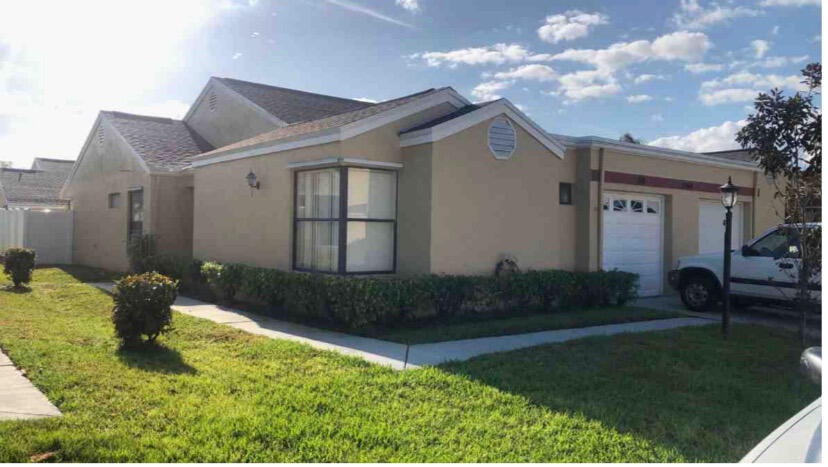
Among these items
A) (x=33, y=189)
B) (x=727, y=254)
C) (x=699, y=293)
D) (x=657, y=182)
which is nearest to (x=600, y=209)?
(x=657, y=182)

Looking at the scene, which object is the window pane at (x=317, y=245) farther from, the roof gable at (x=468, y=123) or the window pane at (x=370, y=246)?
the roof gable at (x=468, y=123)

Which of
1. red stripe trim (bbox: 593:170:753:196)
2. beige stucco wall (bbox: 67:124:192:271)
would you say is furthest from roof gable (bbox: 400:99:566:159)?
beige stucco wall (bbox: 67:124:192:271)

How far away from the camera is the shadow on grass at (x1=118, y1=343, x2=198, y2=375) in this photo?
670 cm

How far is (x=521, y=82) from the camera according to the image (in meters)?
12.5

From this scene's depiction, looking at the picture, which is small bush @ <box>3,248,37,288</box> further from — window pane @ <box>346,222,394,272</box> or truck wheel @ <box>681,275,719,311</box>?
truck wheel @ <box>681,275,719,311</box>

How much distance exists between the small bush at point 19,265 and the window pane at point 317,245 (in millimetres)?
7216

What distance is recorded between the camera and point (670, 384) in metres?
6.55

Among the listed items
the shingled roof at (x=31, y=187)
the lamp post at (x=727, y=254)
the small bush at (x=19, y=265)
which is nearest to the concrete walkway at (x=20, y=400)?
the lamp post at (x=727, y=254)

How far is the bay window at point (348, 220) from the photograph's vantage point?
33.9 feet

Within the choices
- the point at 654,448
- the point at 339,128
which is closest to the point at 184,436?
the point at 654,448

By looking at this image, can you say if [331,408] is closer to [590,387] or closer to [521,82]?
[590,387]

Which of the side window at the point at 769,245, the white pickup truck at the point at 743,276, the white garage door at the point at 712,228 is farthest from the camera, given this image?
the white garage door at the point at 712,228

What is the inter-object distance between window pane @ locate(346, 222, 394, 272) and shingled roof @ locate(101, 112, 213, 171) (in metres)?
8.33

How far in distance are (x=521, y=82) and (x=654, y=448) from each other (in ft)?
29.7
